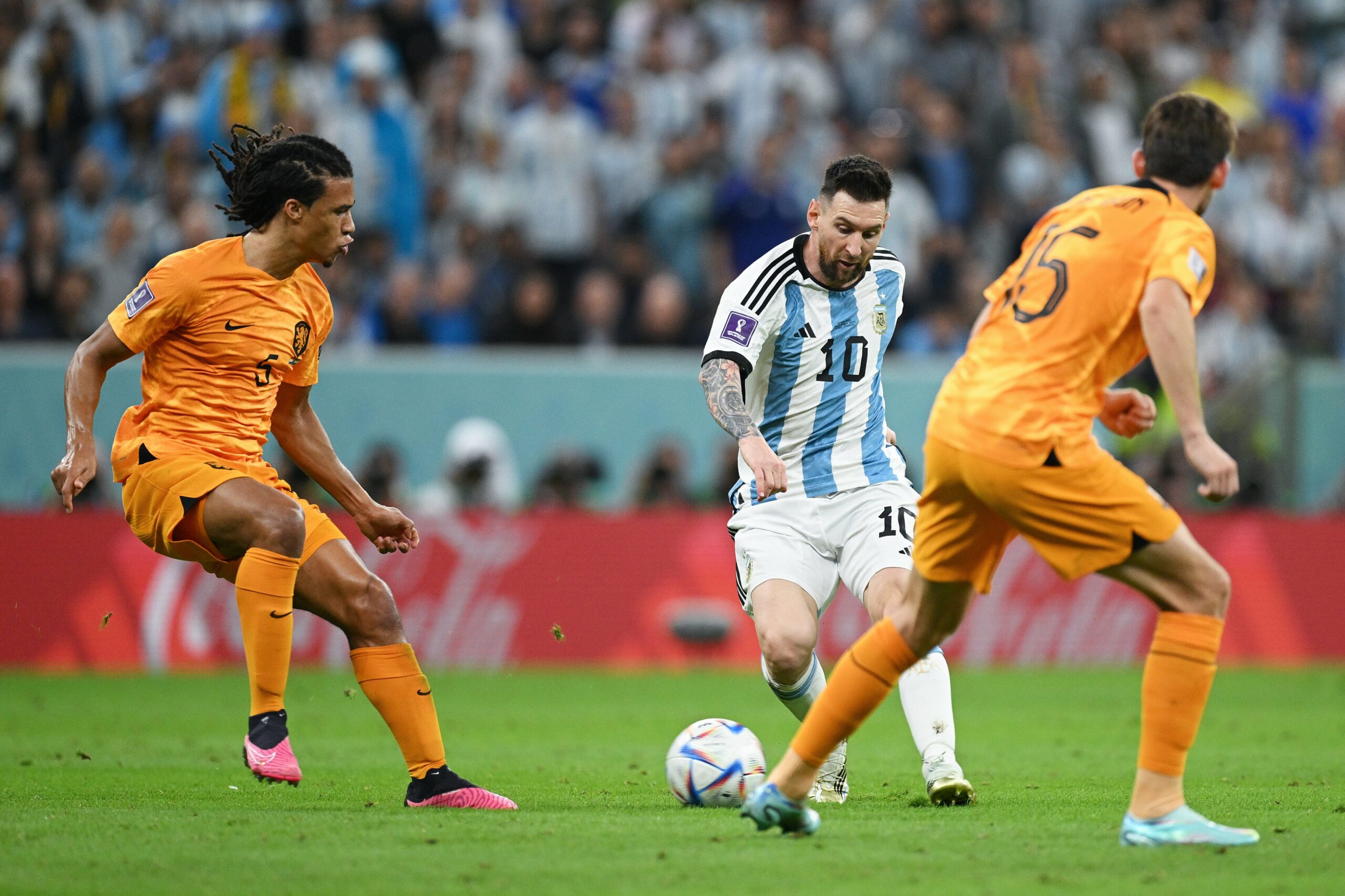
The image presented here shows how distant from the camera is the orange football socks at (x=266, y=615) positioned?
6.45 m

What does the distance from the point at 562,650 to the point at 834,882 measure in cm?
990

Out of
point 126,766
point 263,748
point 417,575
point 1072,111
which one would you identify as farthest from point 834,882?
Answer: point 1072,111

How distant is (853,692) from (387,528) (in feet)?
8.02

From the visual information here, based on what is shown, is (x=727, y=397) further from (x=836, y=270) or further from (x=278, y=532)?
(x=278, y=532)

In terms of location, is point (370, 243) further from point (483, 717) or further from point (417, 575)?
point (483, 717)

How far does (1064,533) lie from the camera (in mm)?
5230

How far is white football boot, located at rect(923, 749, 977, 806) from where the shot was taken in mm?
6566

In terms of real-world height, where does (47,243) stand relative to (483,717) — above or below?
above

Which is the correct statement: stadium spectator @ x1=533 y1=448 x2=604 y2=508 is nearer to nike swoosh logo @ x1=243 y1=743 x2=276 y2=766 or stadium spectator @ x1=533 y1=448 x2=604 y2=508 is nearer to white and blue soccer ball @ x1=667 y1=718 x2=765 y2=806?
white and blue soccer ball @ x1=667 y1=718 x2=765 y2=806

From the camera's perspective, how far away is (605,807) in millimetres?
6668

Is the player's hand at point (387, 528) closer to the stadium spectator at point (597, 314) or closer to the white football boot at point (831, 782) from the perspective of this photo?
the white football boot at point (831, 782)

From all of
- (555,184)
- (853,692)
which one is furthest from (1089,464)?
(555,184)

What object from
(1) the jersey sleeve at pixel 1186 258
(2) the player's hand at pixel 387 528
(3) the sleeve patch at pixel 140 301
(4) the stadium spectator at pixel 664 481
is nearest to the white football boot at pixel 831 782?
(2) the player's hand at pixel 387 528

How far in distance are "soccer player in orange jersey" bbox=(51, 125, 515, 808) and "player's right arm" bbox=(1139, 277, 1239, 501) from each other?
3013 mm
